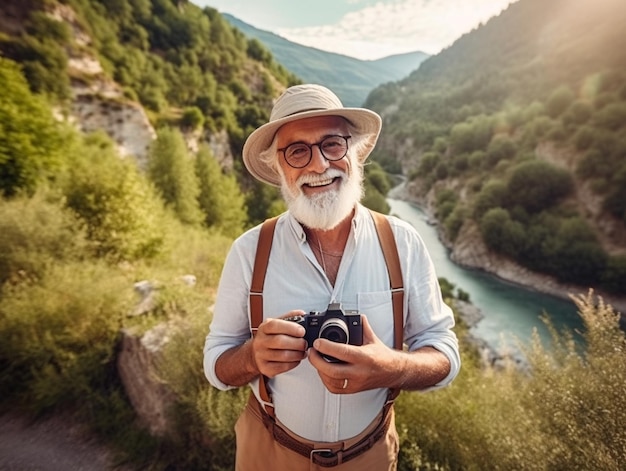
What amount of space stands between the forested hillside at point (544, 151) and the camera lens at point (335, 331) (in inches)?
1477

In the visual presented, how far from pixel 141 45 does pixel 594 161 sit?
55063 mm

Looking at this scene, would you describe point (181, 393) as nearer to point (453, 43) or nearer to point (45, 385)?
point (45, 385)

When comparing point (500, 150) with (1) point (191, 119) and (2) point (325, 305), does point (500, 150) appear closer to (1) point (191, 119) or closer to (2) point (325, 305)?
(1) point (191, 119)

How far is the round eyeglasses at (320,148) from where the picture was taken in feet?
5.48

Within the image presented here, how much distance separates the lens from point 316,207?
1590 mm

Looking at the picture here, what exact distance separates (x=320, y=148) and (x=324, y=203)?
0.30m

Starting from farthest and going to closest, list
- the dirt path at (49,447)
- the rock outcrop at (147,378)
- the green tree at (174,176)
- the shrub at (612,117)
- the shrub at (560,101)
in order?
the shrub at (560,101)
the shrub at (612,117)
the green tree at (174,176)
the rock outcrop at (147,378)
the dirt path at (49,447)

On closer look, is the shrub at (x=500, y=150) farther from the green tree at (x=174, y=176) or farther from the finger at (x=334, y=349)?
the finger at (x=334, y=349)

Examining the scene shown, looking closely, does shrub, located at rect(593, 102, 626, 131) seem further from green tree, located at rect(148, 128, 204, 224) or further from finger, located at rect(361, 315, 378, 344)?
finger, located at rect(361, 315, 378, 344)

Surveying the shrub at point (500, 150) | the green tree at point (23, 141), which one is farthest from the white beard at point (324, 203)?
the shrub at point (500, 150)

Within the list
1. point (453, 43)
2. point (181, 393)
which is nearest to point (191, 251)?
point (181, 393)

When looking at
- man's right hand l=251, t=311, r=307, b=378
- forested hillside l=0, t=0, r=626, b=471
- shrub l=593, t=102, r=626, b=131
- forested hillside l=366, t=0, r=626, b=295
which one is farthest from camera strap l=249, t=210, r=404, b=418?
shrub l=593, t=102, r=626, b=131

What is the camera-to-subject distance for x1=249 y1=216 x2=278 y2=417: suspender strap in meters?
1.48

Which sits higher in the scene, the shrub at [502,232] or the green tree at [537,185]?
the green tree at [537,185]
